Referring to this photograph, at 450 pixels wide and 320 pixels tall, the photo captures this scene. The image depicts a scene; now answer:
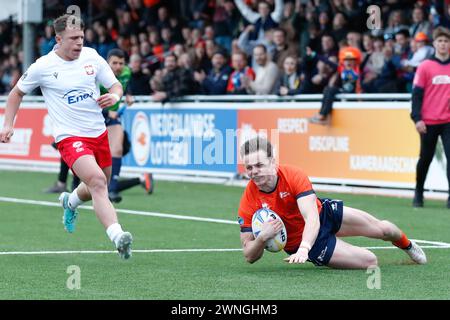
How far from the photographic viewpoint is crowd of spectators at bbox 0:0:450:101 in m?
18.8

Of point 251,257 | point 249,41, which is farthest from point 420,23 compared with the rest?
point 251,257

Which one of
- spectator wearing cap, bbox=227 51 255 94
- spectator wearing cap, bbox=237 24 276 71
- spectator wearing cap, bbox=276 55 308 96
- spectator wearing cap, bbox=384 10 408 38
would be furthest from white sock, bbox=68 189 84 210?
spectator wearing cap, bbox=237 24 276 71

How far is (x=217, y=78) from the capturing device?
69.1 feet

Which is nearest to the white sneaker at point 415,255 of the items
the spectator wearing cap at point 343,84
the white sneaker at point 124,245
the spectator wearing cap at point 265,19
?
the white sneaker at point 124,245

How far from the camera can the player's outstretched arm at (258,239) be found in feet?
30.2

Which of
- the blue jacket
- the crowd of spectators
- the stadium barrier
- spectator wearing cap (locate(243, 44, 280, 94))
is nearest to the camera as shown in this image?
the stadium barrier

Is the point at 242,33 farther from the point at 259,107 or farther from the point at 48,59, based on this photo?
the point at 48,59

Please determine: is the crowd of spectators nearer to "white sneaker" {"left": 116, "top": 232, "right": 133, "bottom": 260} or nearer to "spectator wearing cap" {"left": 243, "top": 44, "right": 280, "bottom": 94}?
"spectator wearing cap" {"left": 243, "top": 44, "right": 280, "bottom": 94}

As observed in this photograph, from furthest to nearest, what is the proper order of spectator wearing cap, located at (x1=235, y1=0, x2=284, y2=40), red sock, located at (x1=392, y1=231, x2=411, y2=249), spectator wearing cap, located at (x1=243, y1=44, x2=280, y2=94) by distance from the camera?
spectator wearing cap, located at (x1=235, y1=0, x2=284, y2=40) < spectator wearing cap, located at (x1=243, y1=44, x2=280, y2=94) < red sock, located at (x1=392, y1=231, x2=411, y2=249)

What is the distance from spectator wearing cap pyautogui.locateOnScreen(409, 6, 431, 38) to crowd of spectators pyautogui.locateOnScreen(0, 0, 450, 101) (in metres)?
0.02

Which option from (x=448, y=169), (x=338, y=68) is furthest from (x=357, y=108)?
(x=448, y=169)

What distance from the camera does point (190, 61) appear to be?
22.2 m

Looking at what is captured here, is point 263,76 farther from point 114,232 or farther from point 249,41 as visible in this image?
point 114,232
